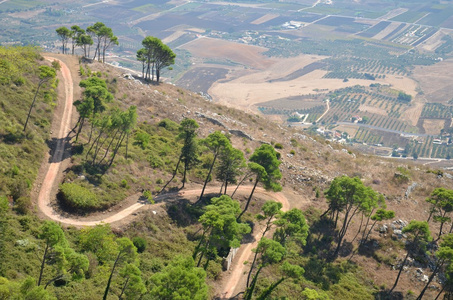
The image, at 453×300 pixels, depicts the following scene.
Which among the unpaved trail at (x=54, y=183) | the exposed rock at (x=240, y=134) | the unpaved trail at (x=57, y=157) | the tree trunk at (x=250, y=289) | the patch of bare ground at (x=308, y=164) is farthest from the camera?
the exposed rock at (x=240, y=134)

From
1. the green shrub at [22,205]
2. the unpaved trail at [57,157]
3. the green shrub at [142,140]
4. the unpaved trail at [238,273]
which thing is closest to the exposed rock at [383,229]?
the unpaved trail at [238,273]

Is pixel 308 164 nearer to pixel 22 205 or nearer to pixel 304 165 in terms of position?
pixel 304 165

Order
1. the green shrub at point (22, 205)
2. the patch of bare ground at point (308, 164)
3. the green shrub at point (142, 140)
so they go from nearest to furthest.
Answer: the green shrub at point (22, 205)
the patch of bare ground at point (308, 164)
the green shrub at point (142, 140)

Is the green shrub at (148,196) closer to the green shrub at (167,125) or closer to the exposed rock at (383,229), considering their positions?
the green shrub at (167,125)

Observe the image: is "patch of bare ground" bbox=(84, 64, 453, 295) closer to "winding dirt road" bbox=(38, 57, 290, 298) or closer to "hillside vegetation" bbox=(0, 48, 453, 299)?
"hillside vegetation" bbox=(0, 48, 453, 299)

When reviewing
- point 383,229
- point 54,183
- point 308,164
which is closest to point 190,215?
point 54,183

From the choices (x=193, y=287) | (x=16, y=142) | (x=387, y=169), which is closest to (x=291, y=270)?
(x=193, y=287)

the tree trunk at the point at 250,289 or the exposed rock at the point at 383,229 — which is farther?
the exposed rock at the point at 383,229
